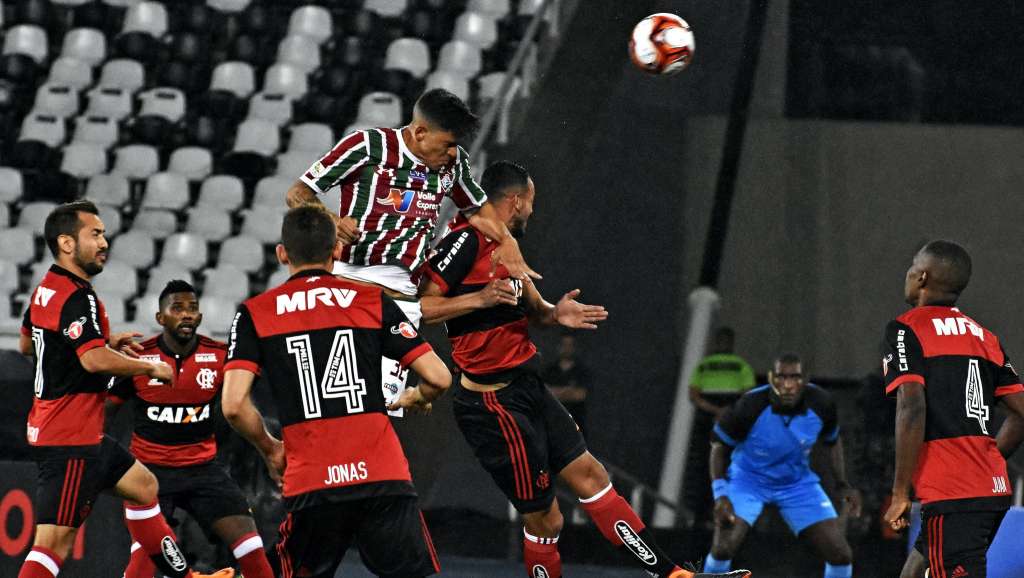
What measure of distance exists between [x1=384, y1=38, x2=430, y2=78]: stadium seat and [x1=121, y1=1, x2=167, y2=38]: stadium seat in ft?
7.93

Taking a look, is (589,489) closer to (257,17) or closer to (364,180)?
(364,180)

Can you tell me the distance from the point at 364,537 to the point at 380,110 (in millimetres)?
9223

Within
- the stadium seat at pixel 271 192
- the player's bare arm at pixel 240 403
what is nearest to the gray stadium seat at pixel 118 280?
the stadium seat at pixel 271 192

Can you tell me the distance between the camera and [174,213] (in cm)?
1371

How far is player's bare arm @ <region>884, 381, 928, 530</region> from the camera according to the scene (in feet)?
18.9

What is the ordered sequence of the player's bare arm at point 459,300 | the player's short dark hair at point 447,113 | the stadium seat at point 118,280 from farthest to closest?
1. the stadium seat at point 118,280
2. the player's short dark hair at point 447,113
3. the player's bare arm at point 459,300

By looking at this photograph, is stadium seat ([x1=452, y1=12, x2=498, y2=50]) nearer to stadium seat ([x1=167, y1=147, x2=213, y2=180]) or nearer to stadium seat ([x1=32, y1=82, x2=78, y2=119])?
stadium seat ([x1=167, y1=147, x2=213, y2=180])

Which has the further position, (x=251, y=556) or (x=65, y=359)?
(x=251, y=556)

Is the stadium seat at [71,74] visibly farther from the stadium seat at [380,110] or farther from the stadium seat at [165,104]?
the stadium seat at [380,110]

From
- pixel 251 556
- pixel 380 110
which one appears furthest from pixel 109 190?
pixel 251 556

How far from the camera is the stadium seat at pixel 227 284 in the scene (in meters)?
12.4

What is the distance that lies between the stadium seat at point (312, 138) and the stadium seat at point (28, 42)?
2.99 m

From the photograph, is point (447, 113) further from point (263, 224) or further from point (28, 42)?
point (28, 42)

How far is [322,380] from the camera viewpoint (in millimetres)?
4996
